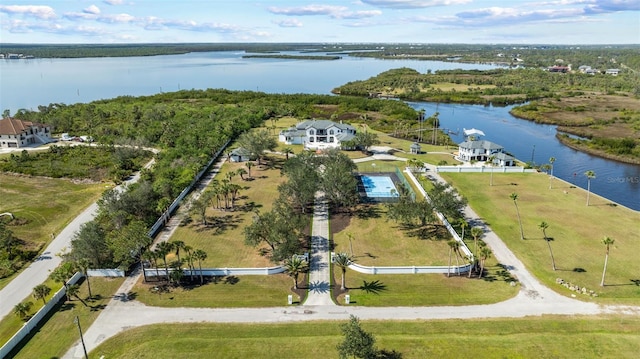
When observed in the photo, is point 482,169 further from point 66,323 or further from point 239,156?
point 66,323

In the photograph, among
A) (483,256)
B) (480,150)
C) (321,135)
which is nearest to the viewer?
(483,256)

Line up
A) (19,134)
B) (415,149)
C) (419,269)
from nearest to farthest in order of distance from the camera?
(419,269), (415,149), (19,134)

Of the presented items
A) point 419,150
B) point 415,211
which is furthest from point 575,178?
point 415,211

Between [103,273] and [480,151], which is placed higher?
[480,151]

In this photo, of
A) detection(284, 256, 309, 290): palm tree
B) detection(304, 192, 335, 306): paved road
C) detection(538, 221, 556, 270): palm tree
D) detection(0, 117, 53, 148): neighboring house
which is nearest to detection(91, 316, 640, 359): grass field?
detection(304, 192, 335, 306): paved road

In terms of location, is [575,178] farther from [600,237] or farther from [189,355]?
[189,355]

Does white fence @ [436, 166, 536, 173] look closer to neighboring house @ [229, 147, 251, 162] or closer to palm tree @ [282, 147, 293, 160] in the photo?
palm tree @ [282, 147, 293, 160]

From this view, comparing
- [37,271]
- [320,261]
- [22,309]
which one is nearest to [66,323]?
[22,309]
